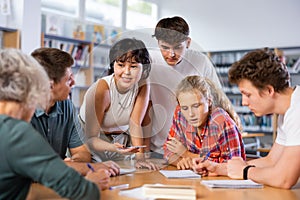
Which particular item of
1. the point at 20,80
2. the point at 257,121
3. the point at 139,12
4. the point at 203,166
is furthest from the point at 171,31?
the point at 139,12

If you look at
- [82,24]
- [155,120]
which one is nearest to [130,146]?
[155,120]

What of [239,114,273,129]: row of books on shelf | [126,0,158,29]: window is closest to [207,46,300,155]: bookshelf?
[239,114,273,129]: row of books on shelf

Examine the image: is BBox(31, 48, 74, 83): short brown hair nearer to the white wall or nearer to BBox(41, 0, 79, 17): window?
BBox(41, 0, 79, 17): window

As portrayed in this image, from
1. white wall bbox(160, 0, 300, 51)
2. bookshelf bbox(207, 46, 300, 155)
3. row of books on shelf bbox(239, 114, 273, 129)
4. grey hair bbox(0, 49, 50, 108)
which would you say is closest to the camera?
grey hair bbox(0, 49, 50, 108)

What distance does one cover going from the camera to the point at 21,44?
4.75 m

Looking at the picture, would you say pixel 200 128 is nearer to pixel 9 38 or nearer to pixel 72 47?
pixel 9 38

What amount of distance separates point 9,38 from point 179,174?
3.66 meters

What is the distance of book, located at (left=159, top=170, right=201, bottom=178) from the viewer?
1.74m

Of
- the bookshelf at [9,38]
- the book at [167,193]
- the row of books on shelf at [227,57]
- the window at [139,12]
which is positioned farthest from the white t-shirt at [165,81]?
the window at [139,12]

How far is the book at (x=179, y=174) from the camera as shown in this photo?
5.70 ft

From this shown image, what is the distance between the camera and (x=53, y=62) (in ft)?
5.86

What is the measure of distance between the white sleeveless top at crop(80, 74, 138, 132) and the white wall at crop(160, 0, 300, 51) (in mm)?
5331

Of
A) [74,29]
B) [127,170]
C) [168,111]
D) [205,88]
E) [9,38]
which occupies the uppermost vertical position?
[74,29]

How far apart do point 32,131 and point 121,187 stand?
566 millimetres
